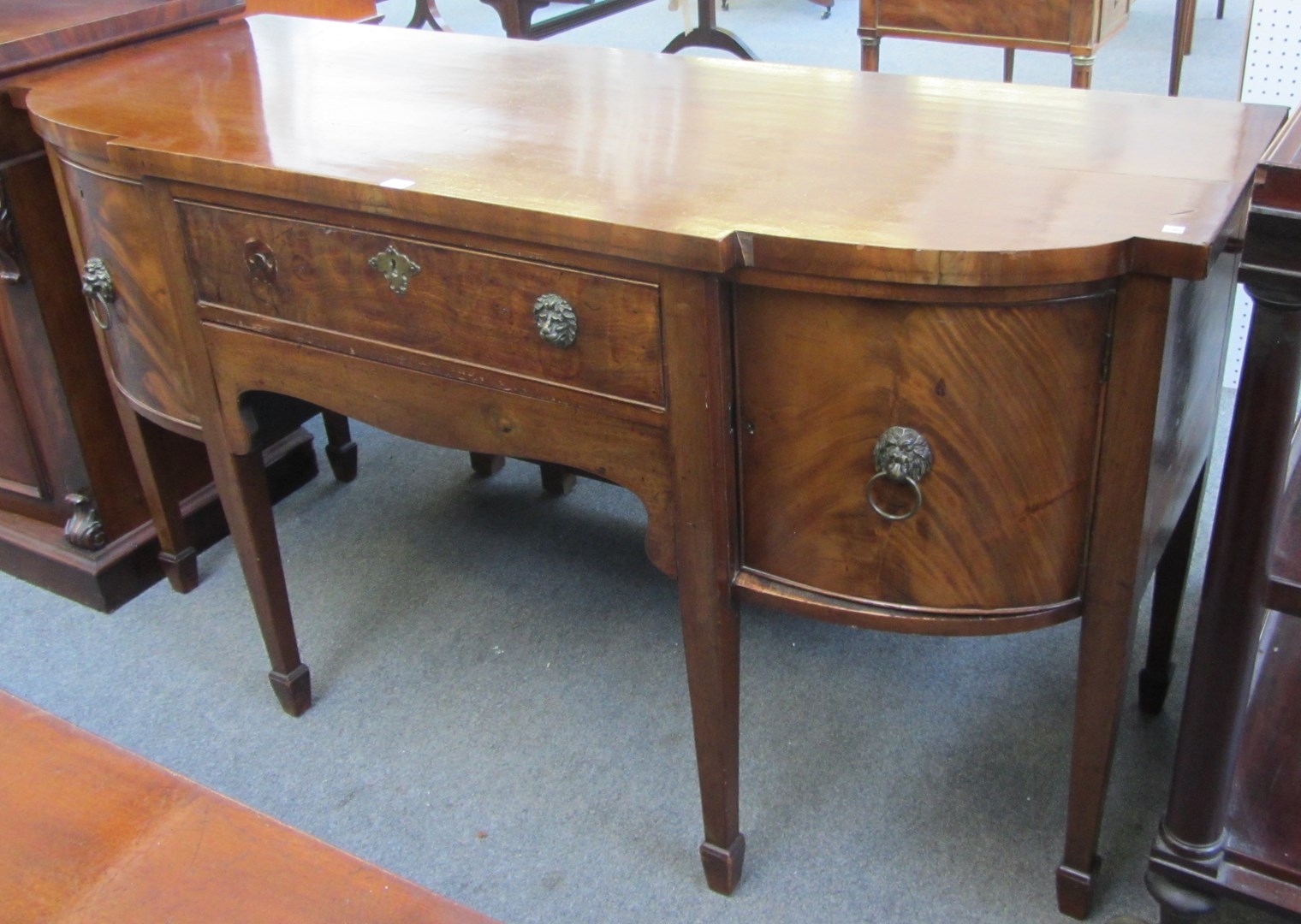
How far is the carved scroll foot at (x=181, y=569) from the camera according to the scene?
6.52 ft

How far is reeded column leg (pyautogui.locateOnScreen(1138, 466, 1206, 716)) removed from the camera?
5.01 feet

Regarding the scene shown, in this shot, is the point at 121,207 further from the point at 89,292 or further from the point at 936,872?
the point at 936,872

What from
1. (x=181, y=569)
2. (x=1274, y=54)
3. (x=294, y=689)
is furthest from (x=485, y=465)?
(x=1274, y=54)

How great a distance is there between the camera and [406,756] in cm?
165

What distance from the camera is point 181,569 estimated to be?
6.55ft

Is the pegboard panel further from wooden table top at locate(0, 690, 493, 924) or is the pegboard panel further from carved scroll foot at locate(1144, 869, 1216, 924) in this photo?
wooden table top at locate(0, 690, 493, 924)

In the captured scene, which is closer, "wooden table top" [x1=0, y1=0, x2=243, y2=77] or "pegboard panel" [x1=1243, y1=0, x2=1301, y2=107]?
"wooden table top" [x1=0, y1=0, x2=243, y2=77]

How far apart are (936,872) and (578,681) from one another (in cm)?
57

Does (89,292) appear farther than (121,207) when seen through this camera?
Yes

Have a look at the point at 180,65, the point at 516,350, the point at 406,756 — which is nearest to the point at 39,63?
the point at 180,65

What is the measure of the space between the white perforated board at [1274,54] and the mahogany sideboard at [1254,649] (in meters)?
1.01

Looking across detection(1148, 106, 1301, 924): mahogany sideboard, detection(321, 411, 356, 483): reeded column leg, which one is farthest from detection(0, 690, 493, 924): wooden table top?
detection(321, 411, 356, 483): reeded column leg

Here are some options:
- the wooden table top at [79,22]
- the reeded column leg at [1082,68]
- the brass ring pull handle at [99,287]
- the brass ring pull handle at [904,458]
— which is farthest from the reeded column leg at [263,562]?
the reeded column leg at [1082,68]

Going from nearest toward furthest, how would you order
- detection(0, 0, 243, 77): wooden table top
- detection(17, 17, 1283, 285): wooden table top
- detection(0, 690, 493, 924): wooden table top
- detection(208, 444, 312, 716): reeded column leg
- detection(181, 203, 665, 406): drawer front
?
detection(0, 690, 493, 924): wooden table top
detection(17, 17, 1283, 285): wooden table top
detection(181, 203, 665, 406): drawer front
detection(208, 444, 312, 716): reeded column leg
detection(0, 0, 243, 77): wooden table top
